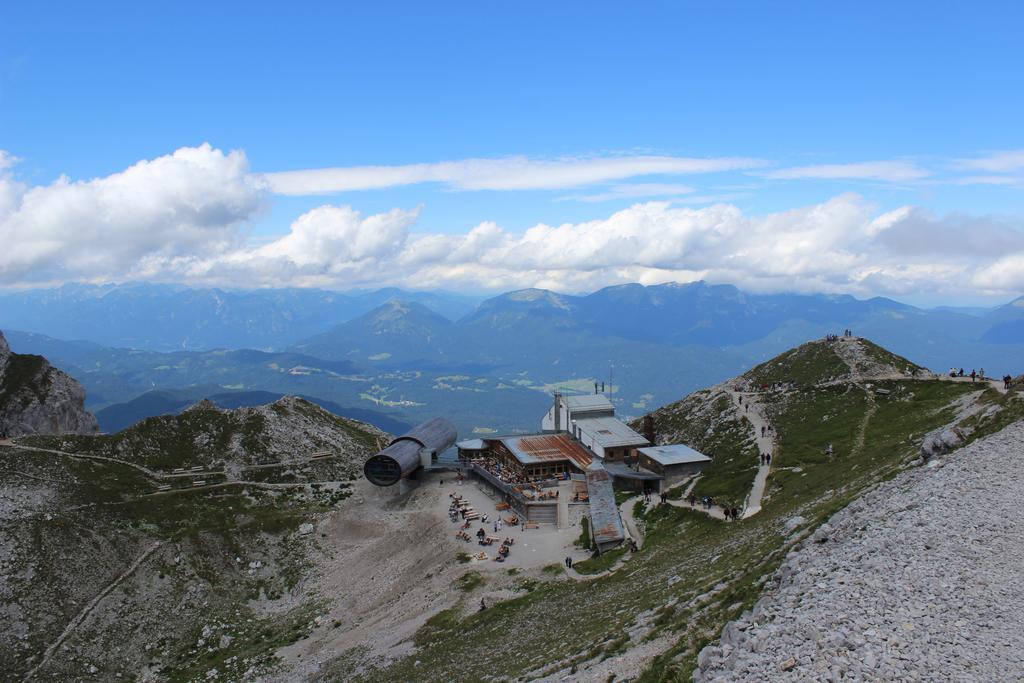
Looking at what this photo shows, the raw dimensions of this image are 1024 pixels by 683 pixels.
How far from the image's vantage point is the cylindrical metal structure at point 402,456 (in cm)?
10250

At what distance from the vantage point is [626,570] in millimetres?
55656

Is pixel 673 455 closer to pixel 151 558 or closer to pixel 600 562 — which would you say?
pixel 600 562

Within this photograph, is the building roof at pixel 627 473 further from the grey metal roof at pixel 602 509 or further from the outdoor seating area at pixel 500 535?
the outdoor seating area at pixel 500 535

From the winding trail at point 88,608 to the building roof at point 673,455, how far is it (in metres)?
65.2

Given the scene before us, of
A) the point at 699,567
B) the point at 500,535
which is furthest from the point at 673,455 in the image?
the point at 699,567

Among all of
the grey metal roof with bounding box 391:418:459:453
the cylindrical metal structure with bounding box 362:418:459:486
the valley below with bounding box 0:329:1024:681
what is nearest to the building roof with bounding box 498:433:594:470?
the valley below with bounding box 0:329:1024:681

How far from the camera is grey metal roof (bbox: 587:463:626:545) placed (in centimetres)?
6725

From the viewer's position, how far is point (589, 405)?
111 m

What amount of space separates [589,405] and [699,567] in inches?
2638

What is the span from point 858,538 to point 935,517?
3.71 m

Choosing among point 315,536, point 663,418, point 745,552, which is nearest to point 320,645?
point 315,536

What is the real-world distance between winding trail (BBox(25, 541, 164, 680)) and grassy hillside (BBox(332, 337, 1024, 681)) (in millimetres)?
32146

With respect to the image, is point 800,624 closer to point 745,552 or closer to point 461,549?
point 745,552

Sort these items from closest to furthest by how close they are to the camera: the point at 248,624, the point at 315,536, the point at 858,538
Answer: the point at 858,538, the point at 248,624, the point at 315,536
